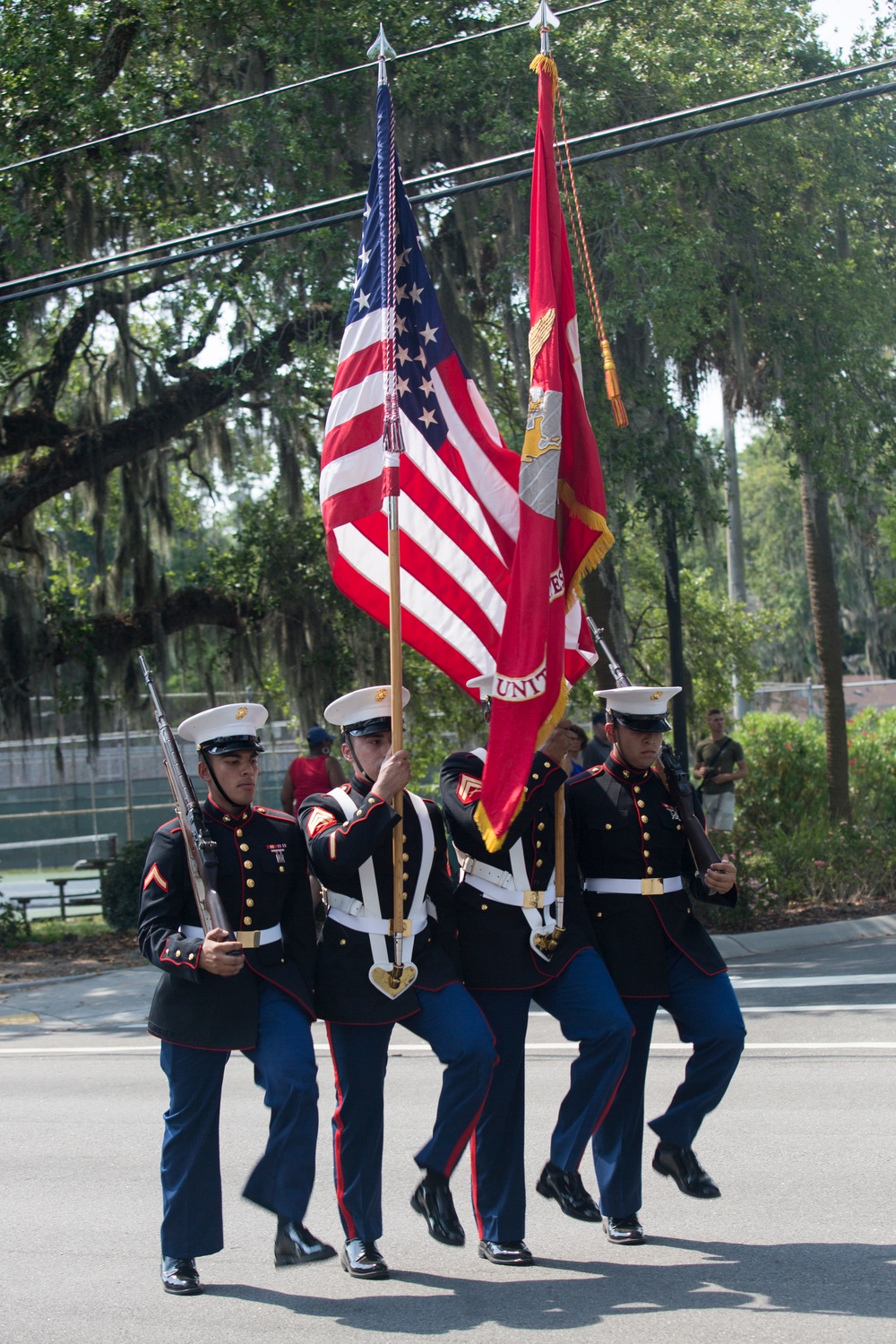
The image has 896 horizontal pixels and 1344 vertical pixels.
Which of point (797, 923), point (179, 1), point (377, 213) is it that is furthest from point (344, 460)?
point (179, 1)

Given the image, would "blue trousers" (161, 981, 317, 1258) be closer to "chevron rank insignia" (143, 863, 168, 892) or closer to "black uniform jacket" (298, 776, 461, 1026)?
"black uniform jacket" (298, 776, 461, 1026)

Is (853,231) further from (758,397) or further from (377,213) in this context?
(377,213)

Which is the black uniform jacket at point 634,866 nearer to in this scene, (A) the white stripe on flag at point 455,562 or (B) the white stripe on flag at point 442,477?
(A) the white stripe on flag at point 455,562

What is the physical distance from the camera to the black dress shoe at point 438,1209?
4.86m

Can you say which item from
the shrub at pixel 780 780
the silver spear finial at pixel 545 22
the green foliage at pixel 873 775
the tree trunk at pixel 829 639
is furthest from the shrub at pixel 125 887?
the silver spear finial at pixel 545 22

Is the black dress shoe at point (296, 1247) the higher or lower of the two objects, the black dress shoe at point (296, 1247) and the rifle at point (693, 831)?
the lower

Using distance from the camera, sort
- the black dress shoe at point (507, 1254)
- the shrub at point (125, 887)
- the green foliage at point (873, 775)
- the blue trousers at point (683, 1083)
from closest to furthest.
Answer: the black dress shoe at point (507, 1254) < the blue trousers at point (683, 1083) < the shrub at point (125, 887) < the green foliage at point (873, 775)

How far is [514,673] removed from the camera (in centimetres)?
541

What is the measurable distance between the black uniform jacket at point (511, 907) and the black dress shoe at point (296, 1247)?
3.30 feet

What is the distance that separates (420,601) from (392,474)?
773mm

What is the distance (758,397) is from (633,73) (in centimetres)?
352

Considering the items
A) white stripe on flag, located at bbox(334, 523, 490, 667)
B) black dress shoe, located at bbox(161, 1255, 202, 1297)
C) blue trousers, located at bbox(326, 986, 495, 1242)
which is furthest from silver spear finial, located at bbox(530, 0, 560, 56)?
black dress shoe, located at bbox(161, 1255, 202, 1297)

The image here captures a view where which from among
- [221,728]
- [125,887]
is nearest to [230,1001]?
[221,728]

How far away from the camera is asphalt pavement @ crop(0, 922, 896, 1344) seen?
4418 mm
